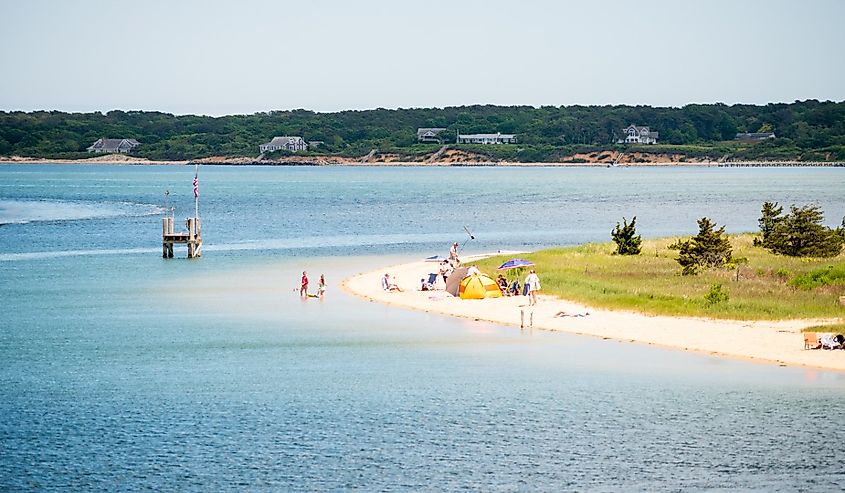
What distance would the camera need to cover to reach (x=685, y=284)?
5550 centimetres

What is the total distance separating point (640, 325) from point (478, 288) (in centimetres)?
1053

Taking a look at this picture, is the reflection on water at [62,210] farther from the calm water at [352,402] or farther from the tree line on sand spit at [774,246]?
the tree line on sand spit at [774,246]

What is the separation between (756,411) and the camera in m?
34.5

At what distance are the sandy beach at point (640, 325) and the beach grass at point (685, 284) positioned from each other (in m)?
1.02

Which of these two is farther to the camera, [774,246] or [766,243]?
[766,243]

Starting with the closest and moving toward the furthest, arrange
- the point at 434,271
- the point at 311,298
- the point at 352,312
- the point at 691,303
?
1. the point at 691,303
2. the point at 352,312
3. the point at 311,298
4. the point at 434,271

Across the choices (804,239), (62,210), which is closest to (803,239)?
(804,239)

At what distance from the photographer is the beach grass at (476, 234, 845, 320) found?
48.6 m

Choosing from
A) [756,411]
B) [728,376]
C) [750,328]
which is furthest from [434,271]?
[756,411]

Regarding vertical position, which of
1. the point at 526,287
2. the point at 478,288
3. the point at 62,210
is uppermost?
the point at 526,287

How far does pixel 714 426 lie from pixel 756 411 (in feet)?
6.68

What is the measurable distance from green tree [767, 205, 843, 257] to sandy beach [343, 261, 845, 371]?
1557 cm

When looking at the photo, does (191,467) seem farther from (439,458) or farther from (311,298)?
(311,298)

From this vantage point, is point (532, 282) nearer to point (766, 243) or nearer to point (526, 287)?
point (526, 287)
